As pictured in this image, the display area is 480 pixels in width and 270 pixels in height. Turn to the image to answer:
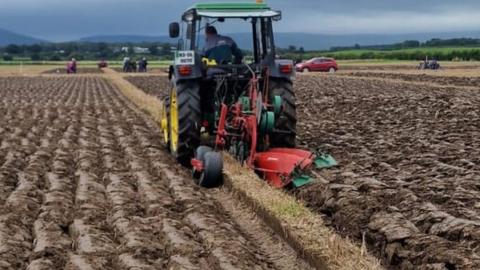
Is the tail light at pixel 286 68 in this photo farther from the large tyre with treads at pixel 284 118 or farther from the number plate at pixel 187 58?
the number plate at pixel 187 58

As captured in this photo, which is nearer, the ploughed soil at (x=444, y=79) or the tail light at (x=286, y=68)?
the tail light at (x=286, y=68)

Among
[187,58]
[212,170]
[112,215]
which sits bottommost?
[112,215]

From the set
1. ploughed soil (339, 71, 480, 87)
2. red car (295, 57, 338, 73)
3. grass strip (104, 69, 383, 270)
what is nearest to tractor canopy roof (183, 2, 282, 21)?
grass strip (104, 69, 383, 270)

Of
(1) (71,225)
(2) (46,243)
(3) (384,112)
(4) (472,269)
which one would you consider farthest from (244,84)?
(3) (384,112)

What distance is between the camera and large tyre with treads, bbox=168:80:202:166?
9.34 metres

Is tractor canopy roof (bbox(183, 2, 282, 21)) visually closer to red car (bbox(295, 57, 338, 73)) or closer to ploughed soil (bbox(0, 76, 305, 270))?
ploughed soil (bbox(0, 76, 305, 270))

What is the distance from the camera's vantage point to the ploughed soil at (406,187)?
17.6 feet

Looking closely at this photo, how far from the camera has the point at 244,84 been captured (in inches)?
377

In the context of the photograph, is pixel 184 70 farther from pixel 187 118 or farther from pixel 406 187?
pixel 406 187

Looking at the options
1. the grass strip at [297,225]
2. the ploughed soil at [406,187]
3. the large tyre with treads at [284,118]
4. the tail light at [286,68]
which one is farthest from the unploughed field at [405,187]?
the tail light at [286,68]

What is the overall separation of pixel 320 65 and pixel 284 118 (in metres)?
38.8

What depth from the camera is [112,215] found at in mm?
6730

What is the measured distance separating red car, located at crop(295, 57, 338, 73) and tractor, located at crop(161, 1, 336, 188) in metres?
37.4

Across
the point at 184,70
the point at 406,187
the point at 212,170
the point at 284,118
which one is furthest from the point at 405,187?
the point at 184,70
